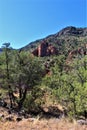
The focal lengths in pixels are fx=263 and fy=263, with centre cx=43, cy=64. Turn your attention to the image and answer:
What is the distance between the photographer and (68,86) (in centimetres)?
2658

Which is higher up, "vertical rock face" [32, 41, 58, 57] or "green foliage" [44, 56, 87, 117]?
"vertical rock face" [32, 41, 58, 57]

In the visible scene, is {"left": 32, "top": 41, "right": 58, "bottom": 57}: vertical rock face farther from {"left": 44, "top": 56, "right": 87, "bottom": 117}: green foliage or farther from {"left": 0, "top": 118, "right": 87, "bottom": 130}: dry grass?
{"left": 0, "top": 118, "right": 87, "bottom": 130}: dry grass

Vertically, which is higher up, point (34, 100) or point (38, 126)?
point (38, 126)

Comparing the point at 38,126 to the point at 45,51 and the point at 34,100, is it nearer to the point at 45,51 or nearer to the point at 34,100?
the point at 34,100

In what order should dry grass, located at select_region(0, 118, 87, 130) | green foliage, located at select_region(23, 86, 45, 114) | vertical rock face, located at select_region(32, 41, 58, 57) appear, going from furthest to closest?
vertical rock face, located at select_region(32, 41, 58, 57) < green foliage, located at select_region(23, 86, 45, 114) < dry grass, located at select_region(0, 118, 87, 130)

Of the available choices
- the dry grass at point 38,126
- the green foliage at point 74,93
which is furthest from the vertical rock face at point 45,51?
the dry grass at point 38,126

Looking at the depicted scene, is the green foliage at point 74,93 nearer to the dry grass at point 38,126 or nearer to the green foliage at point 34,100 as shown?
the green foliage at point 34,100

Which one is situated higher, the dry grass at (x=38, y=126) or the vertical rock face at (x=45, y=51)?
the vertical rock face at (x=45, y=51)

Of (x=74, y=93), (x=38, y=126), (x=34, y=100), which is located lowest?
(x=34, y=100)

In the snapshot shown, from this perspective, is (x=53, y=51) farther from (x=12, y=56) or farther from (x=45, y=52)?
(x=12, y=56)

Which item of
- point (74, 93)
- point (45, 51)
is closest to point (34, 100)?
point (74, 93)

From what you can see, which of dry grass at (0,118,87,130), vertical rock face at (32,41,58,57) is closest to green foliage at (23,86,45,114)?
dry grass at (0,118,87,130)

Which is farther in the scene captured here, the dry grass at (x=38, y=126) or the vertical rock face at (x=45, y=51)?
the vertical rock face at (x=45, y=51)

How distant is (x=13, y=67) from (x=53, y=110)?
7399 millimetres
